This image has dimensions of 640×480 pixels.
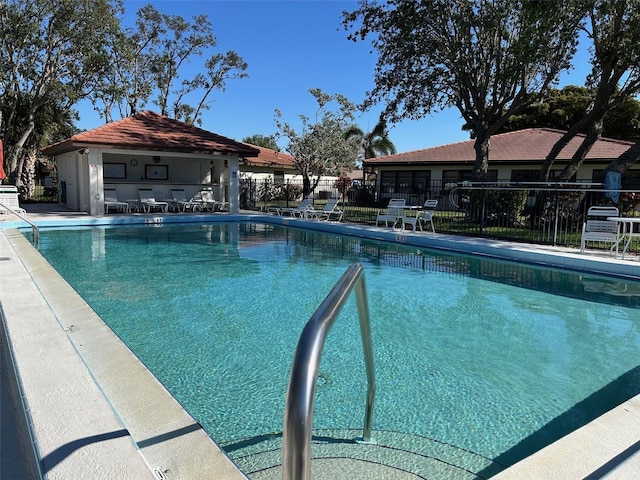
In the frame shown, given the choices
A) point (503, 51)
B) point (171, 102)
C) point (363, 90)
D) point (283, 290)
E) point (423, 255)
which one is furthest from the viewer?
point (171, 102)

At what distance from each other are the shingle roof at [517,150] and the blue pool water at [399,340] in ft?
46.6

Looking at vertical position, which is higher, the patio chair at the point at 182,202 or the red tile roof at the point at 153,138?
the red tile roof at the point at 153,138

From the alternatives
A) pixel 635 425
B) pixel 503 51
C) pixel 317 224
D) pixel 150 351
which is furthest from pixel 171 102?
pixel 635 425

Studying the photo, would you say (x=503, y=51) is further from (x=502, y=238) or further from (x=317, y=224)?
(x=317, y=224)

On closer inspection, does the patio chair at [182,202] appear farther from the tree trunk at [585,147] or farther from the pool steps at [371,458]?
the pool steps at [371,458]

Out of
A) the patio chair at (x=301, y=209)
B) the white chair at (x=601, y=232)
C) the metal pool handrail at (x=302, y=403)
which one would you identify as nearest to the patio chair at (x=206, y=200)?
the patio chair at (x=301, y=209)

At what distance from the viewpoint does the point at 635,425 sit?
9.07 feet

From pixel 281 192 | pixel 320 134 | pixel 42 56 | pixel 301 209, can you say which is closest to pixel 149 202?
pixel 301 209

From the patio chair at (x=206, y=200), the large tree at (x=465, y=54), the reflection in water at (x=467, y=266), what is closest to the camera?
the reflection in water at (x=467, y=266)

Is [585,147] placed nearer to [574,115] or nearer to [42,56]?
[574,115]

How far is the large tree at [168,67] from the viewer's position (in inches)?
1201

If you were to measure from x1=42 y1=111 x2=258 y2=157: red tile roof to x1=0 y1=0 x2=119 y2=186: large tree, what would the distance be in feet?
14.8

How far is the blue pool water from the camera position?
349 centimetres

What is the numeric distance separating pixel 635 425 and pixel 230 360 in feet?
10.6
